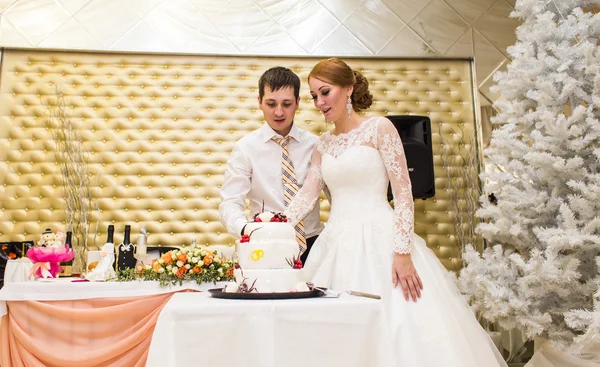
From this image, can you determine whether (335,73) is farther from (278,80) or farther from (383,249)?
(383,249)

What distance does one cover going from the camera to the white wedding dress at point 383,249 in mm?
1873

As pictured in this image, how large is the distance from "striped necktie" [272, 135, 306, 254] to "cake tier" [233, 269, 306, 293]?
105 centimetres

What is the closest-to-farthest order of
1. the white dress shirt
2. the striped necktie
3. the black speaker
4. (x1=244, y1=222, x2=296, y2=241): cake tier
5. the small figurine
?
(x1=244, y1=222, x2=296, y2=241): cake tier
the striped necktie
the white dress shirt
the small figurine
the black speaker

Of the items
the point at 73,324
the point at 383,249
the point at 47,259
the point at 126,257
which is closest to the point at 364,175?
the point at 383,249

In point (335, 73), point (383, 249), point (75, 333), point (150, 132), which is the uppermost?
point (150, 132)

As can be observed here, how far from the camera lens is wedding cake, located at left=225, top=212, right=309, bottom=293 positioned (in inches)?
67.3

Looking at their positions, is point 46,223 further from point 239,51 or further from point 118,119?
point 239,51

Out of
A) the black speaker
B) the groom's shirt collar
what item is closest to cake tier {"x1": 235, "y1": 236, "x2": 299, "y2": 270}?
the groom's shirt collar

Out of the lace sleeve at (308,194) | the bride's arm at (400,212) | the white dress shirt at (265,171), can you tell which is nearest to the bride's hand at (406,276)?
the bride's arm at (400,212)

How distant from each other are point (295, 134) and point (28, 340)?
1952mm

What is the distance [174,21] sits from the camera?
4.98 m

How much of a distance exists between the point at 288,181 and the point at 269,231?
1097mm

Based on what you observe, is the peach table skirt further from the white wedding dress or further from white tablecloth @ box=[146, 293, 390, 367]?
white tablecloth @ box=[146, 293, 390, 367]

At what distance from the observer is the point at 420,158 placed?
4.47 m
